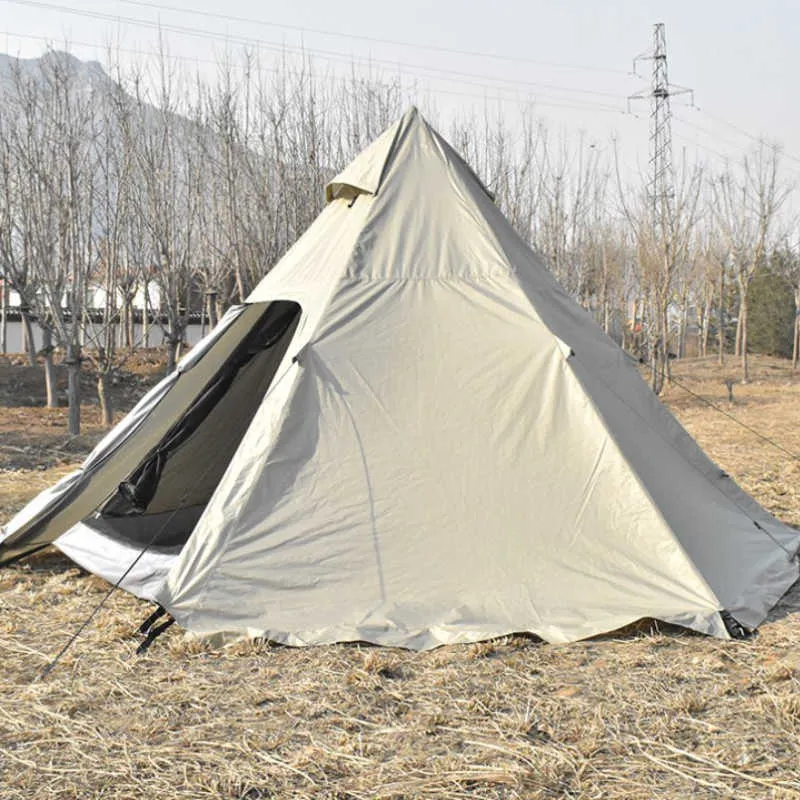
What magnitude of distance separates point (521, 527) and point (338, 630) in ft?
3.29

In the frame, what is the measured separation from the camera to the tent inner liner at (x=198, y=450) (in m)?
5.74

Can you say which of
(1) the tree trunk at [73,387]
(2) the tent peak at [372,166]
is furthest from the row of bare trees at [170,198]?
(2) the tent peak at [372,166]

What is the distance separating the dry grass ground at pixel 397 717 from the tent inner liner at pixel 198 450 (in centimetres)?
116

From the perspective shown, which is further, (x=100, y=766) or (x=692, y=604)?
(x=692, y=604)

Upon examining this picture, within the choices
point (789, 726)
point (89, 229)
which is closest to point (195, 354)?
point (789, 726)

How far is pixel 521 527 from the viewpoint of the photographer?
4.52 metres

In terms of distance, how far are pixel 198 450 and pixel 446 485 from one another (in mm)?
2458

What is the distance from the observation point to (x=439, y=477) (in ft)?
15.1

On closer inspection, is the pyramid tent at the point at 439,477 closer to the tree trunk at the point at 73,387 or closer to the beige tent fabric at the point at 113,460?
the beige tent fabric at the point at 113,460

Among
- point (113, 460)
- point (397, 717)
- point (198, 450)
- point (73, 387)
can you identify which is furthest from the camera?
point (73, 387)

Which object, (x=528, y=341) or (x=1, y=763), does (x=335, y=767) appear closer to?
(x=1, y=763)

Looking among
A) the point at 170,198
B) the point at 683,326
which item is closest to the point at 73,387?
the point at 170,198

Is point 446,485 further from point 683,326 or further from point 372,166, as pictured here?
point 683,326

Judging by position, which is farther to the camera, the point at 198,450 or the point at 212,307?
the point at 212,307
